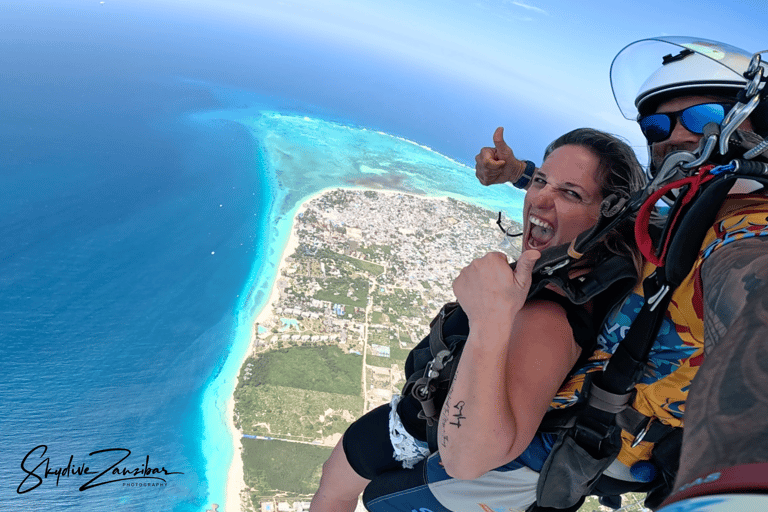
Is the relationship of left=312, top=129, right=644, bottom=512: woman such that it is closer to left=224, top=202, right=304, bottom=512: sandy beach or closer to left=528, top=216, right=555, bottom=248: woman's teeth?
left=528, top=216, right=555, bottom=248: woman's teeth

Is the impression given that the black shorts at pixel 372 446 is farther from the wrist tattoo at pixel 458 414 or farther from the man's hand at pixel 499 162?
the man's hand at pixel 499 162

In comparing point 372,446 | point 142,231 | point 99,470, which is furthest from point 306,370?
point 372,446

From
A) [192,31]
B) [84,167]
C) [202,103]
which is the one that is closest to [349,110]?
[202,103]

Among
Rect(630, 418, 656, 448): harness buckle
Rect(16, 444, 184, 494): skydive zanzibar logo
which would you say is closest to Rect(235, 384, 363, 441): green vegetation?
Rect(16, 444, 184, 494): skydive zanzibar logo

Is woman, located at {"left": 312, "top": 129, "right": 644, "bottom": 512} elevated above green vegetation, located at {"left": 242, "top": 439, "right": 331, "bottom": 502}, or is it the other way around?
woman, located at {"left": 312, "top": 129, "right": 644, "bottom": 512}

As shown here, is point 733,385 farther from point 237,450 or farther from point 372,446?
point 237,450

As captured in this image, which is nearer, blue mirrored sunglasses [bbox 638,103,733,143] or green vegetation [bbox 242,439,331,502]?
blue mirrored sunglasses [bbox 638,103,733,143]

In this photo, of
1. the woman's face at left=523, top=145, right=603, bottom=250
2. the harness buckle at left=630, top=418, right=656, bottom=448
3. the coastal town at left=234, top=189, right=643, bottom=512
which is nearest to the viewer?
the harness buckle at left=630, top=418, right=656, bottom=448
